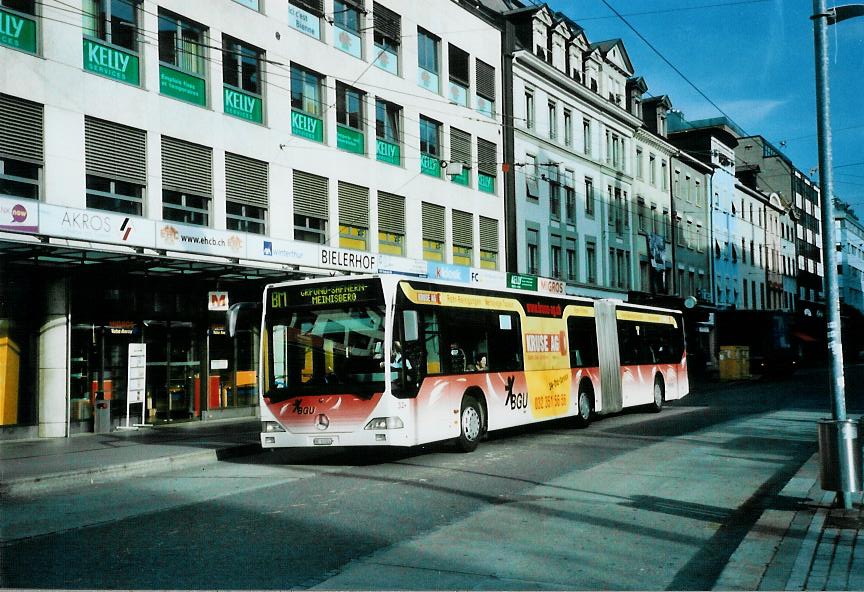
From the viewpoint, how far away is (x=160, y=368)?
21.7 metres

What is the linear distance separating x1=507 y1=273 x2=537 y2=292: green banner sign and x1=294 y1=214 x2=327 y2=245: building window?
9783 millimetres

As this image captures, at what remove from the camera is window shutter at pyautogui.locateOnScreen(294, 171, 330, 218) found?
997 inches

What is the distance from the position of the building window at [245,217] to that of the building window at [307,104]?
276cm

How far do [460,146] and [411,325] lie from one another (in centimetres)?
2071

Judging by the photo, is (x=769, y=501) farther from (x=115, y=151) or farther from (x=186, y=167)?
(x=186, y=167)

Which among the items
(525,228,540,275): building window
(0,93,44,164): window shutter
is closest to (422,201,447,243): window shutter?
(525,228,540,275): building window

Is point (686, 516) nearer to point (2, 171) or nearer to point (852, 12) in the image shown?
point (852, 12)

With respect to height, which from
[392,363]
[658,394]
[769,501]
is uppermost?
[392,363]

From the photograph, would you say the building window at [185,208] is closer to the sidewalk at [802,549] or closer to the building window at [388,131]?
the building window at [388,131]

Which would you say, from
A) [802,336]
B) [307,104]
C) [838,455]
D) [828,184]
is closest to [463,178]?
[307,104]

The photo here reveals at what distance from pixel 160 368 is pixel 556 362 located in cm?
937

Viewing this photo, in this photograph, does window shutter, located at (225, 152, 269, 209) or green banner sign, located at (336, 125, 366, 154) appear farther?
green banner sign, located at (336, 125, 366, 154)

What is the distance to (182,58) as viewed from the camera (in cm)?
2192

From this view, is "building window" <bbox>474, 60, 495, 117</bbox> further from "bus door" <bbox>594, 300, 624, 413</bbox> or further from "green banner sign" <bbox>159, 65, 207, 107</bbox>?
"bus door" <bbox>594, 300, 624, 413</bbox>
